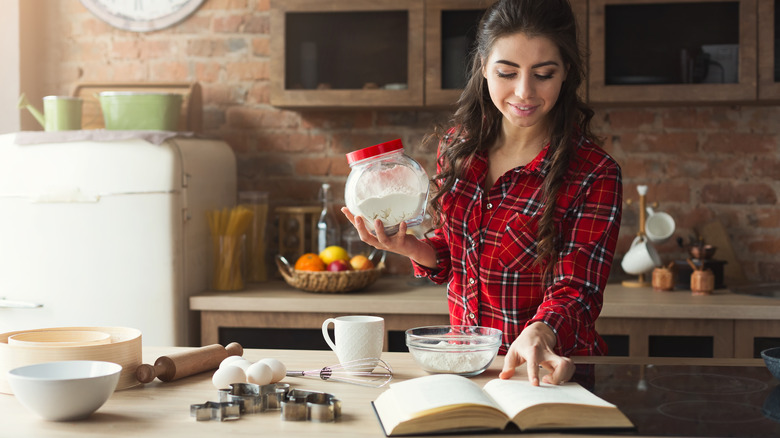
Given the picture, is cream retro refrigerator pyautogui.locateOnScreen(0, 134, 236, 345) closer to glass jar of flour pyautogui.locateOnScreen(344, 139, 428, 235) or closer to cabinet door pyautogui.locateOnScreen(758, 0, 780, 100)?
glass jar of flour pyautogui.locateOnScreen(344, 139, 428, 235)

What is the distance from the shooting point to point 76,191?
8.68ft

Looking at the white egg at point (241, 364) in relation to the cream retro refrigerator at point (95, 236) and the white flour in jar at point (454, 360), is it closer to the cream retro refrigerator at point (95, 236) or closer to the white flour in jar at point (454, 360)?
the white flour in jar at point (454, 360)

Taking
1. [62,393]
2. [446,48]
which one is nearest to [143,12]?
[446,48]

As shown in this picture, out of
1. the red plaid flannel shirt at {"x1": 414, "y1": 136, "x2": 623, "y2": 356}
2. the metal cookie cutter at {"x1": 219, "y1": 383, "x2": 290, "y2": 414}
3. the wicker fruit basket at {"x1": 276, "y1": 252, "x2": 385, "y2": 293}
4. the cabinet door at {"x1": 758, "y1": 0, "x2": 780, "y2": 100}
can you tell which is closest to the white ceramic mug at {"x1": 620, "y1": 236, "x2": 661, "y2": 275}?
the cabinet door at {"x1": 758, "y1": 0, "x2": 780, "y2": 100}

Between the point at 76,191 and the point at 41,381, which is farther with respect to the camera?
the point at 76,191

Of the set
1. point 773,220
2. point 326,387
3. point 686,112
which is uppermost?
point 686,112

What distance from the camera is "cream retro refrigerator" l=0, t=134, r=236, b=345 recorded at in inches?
104

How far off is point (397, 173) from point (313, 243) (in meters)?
1.76

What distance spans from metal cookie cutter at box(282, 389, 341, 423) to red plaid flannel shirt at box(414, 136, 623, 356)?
22.2 inches

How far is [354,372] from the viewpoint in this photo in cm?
139

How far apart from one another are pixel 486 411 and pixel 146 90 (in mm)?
2539

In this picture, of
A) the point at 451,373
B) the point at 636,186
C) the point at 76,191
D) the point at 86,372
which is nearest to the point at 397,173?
the point at 451,373

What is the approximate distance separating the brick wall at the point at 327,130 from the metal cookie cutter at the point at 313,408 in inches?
81.7

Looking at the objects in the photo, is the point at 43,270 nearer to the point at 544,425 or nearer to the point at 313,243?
the point at 313,243
